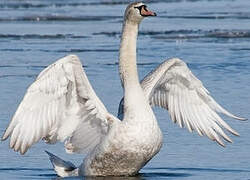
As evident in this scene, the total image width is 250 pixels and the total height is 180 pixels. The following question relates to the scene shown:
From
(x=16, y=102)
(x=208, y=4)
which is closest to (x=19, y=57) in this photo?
(x=16, y=102)

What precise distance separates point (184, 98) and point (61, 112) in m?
1.49

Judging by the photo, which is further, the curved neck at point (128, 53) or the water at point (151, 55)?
the water at point (151, 55)

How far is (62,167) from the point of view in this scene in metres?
9.05

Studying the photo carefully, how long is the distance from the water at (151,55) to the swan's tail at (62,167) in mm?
154

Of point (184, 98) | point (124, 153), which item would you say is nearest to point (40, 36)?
point (184, 98)

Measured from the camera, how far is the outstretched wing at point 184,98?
947cm

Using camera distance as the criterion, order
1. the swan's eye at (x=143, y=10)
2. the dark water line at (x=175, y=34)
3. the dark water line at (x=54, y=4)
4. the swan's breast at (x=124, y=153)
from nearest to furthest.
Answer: the swan's breast at (x=124, y=153), the swan's eye at (x=143, y=10), the dark water line at (x=175, y=34), the dark water line at (x=54, y=4)

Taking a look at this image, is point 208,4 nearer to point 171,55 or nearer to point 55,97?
point 171,55

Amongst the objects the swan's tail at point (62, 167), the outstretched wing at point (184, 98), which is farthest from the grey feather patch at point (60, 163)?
the outstretched wing at point (184, 98)

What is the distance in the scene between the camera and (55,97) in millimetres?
8875

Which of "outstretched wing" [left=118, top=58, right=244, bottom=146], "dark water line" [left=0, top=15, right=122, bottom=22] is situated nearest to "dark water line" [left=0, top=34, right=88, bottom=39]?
"dark water line" [left=0, top=15, right=122, bottom=22]

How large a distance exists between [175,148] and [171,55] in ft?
25.2

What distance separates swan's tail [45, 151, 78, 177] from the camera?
353 inches

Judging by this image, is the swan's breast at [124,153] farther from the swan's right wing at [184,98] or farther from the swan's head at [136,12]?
the swan's head at [136,12]
